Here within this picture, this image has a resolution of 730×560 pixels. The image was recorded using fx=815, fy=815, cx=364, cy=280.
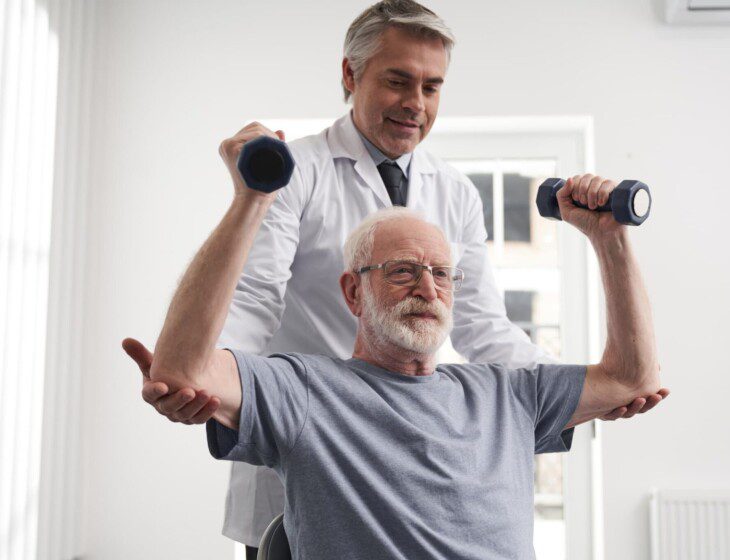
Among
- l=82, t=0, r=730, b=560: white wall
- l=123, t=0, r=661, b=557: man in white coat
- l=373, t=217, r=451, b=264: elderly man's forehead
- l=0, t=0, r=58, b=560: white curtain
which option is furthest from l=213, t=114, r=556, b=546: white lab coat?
l=82, t=0, r=730, b=560: white wall

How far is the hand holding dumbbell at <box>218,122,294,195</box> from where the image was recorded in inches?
46.7

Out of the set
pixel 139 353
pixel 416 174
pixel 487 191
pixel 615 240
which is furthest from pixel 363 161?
pixel 487 191

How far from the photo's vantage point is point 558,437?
1685 mm

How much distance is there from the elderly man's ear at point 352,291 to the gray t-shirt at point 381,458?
0.12 m

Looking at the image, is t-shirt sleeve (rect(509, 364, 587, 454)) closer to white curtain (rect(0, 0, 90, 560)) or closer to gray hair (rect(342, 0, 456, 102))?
gray hair (rect(342, 0, 456, 102))

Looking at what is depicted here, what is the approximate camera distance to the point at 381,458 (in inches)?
55.9

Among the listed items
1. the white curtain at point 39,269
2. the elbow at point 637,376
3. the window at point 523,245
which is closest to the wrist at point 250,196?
the elbow at point 637,376

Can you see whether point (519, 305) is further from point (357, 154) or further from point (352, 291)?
point (352, 291)

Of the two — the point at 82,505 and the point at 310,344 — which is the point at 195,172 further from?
the point at 310,344

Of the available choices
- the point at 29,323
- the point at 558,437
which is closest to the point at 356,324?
the point at 558,437

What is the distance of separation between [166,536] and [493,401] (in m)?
2.38

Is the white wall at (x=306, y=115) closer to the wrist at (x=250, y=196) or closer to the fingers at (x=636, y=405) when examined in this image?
the fingers at (x=636, y=405)

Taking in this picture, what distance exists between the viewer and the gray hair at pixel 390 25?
1704 mm

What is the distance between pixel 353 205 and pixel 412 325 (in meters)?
0.38
